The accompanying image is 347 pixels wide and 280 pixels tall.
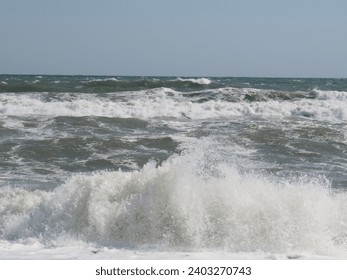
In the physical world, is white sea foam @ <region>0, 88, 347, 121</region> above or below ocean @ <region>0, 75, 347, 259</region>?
above

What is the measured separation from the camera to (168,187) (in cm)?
540

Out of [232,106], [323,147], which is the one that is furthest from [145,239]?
[232,106]

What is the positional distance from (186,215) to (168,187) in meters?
0.38

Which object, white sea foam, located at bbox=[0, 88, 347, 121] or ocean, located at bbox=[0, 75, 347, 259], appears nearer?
ocean, located at bbox=[0, 75, 347, 259]

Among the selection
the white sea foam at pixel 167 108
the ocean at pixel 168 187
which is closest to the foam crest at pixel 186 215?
the ocean at pixel 168 187

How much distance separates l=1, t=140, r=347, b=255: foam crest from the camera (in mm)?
4988

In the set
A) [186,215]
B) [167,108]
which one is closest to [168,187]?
[186,215]

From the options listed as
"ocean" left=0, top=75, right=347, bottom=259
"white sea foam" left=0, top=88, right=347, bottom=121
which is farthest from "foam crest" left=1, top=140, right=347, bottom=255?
"white sea foam" left=0, top=88, right=347, bottom=121

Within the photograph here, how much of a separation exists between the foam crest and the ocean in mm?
12

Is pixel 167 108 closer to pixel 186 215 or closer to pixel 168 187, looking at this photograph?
pixel 168 187

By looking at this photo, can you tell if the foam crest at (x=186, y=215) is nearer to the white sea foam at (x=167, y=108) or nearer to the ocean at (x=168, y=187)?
the ocean at (x=168, y=187)

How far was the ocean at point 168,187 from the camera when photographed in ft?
16.2

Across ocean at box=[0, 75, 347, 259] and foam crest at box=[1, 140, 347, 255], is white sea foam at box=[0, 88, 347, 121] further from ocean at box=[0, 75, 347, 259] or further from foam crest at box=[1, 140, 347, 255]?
foam crest at box=[1, 140, 347, 255]

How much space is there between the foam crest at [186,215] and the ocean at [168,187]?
12mm
